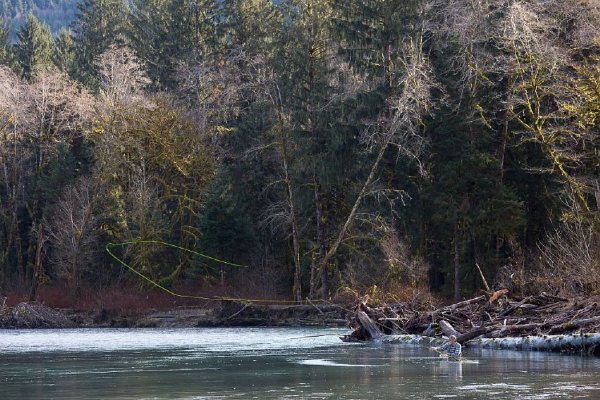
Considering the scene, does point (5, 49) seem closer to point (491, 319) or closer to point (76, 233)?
point (76, 233)

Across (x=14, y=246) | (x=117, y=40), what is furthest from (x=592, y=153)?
(x=117, y=40)

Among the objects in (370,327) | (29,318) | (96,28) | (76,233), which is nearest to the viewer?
(370,327)

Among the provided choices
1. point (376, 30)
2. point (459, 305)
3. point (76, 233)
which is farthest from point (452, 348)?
point (76, 233)

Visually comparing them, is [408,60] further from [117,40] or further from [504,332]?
[117,40]

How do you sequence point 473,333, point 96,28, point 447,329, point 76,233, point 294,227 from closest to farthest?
point 473,333 → point 447,329 → point 294,227 → point 76,233 → point 96,28

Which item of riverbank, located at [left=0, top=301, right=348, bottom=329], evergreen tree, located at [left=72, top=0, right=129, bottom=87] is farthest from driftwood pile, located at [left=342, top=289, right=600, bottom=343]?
evergreen tree, located at [left=72, top=0, right=129, bottom=87]

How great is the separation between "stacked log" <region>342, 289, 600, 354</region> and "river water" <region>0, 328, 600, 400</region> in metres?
1.15

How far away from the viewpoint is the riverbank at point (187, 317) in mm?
47688

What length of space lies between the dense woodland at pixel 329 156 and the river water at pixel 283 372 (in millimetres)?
10182

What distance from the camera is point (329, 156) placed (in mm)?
51219

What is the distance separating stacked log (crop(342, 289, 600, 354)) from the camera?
87.2ft

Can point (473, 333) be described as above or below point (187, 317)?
below

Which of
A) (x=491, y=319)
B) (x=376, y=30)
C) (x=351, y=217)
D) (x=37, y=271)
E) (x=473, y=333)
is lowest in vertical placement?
(x=473, y=333)

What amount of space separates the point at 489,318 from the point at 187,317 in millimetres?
23068
